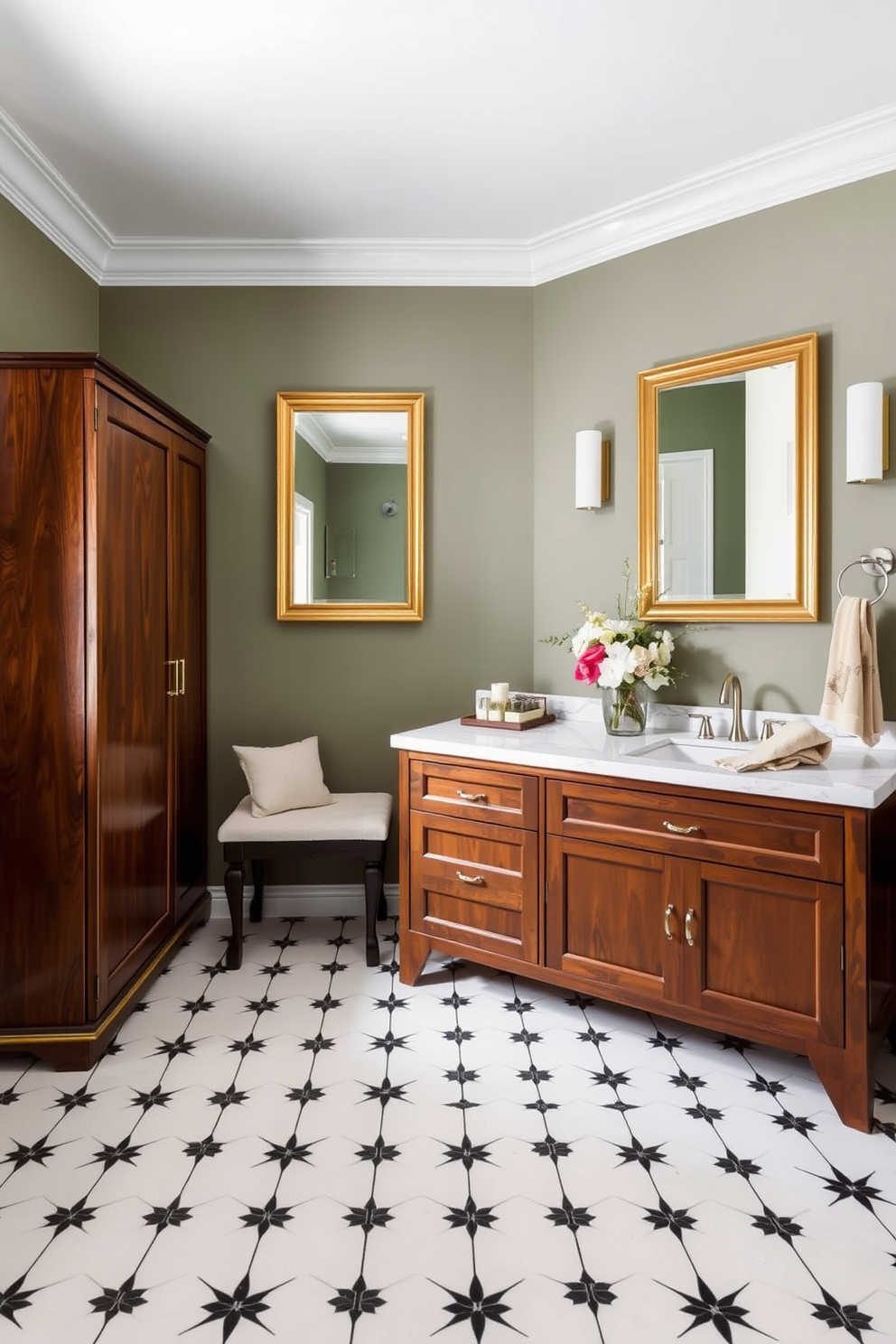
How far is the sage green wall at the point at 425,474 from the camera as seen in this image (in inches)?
131

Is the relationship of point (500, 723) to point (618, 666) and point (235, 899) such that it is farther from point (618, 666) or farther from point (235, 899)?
point (235, 899)

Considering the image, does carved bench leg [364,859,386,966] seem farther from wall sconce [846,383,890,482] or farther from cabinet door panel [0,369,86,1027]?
wall sconce [846,383,890,482]

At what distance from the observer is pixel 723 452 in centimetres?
280

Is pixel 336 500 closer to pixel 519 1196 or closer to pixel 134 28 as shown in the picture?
pixel 134 28

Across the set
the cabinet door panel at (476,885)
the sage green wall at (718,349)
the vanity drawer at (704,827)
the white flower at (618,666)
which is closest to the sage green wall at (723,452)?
the sage green wall at (718,349)

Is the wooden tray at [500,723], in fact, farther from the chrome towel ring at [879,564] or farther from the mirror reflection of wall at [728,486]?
the chrome towel ring at [879,564]

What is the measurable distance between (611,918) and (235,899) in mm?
1332

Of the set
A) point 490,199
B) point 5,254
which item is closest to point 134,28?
point 5,254

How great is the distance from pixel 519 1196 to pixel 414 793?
4.15 ft

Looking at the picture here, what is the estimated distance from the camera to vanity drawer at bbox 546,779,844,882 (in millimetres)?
2002

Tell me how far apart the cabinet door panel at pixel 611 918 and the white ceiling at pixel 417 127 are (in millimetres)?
2195

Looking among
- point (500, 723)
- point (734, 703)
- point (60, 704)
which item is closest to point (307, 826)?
point (500, 723)

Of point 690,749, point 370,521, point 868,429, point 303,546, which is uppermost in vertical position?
point 868,429

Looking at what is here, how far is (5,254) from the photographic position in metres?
2.66
